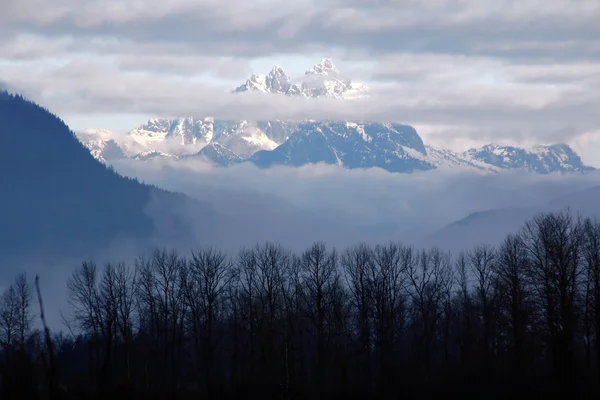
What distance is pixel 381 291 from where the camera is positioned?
340 feet

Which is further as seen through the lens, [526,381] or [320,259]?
[320,259]

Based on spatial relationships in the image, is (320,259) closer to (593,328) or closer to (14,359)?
(593,328)

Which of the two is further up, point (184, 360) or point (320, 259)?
point (320, 259)

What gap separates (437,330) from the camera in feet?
390

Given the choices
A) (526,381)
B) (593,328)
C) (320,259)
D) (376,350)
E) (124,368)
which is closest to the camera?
(526,381)

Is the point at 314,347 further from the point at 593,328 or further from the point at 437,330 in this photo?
the point at 593,328

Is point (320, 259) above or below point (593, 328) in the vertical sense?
above

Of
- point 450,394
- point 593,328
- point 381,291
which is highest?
point 381,291

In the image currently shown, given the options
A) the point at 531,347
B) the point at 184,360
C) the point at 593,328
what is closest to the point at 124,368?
the point at 184,360

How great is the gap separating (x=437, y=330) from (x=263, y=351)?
139 ft

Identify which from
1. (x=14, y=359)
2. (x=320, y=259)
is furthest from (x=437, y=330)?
(x=14, y=359)

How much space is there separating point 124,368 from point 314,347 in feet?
75.7

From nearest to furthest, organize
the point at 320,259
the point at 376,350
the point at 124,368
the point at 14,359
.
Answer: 1. the point at 14,359
2. the point at 124,368
3. the point at 376,350
4. the point at 320,259

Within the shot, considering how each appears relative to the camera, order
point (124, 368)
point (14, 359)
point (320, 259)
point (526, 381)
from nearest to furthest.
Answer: point (14, 359) → point (526, 381) → point (124, 368) → point (320, 259)
